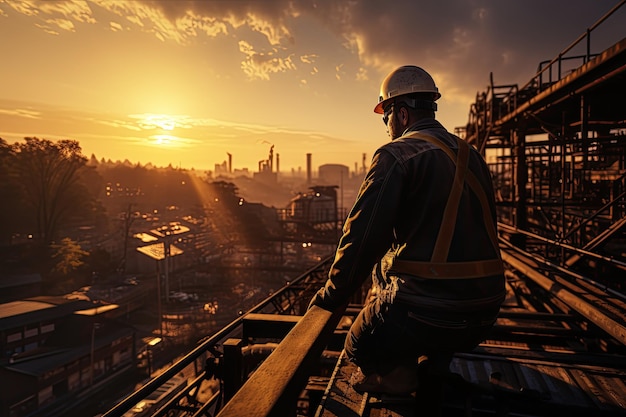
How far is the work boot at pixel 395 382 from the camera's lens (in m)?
1.97

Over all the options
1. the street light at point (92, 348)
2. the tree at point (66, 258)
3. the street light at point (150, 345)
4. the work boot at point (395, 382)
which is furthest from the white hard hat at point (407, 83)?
the tree at point (66, 258)

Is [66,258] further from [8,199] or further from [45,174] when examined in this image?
[45,174]

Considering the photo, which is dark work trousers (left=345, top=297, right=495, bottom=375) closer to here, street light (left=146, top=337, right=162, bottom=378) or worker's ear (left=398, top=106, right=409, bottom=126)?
worker's ear (left=398, top=106, right=409, bottom=126)

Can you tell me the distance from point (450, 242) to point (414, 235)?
0.19 meters

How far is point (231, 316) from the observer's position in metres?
27.2

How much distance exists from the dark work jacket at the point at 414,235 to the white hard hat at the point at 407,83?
48cm

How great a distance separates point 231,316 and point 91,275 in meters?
17.3

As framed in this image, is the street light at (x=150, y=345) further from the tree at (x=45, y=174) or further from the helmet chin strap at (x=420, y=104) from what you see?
the helmet chin strap at (x=420, y=104)

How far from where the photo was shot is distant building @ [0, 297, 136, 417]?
53.6 ft

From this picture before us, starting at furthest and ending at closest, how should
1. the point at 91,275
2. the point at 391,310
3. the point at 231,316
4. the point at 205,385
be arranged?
the point at 91,275 → the point at 231,316 → the point at 205,385 → the point at 391,310

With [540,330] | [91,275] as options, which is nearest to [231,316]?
[91,275]

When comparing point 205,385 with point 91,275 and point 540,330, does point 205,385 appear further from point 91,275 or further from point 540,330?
point 91,275

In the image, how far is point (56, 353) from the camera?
1853 centimetres

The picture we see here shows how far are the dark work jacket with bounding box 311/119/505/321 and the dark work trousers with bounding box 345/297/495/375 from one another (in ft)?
0.16
